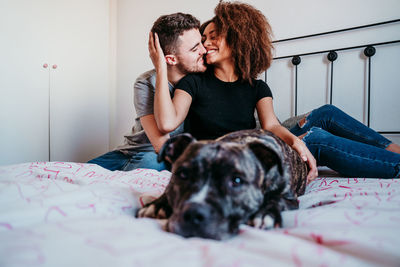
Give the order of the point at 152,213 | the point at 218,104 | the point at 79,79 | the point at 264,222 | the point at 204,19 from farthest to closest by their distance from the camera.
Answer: the point at 79,79
the point at 204,19
the point at 218,104
the point at 152,213
the point at 264,222

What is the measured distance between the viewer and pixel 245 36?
1998 mm

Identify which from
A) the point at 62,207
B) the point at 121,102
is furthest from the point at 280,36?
the point at 62,207

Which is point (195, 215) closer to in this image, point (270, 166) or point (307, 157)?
point (270, 166)

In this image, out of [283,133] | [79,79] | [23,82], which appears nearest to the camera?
[283,133]

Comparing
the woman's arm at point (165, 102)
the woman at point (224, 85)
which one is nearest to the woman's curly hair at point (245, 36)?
the woman at point (224, 85)

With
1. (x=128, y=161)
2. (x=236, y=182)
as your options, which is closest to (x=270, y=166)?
(x=236, y=182)

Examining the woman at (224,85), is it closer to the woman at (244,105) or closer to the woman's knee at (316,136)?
the woman at (244,105)

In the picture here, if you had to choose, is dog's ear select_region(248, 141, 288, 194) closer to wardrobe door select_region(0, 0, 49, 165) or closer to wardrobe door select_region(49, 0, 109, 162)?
wardrobe door select_region(0, 0, 49, 165)

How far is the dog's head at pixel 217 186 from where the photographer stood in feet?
2.41

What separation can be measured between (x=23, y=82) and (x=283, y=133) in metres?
2.80

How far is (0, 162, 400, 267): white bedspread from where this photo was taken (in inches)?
21.6

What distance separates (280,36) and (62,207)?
9.23 feet

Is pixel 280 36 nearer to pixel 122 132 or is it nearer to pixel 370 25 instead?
pixel 370 25

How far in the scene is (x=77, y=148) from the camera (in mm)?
3521
